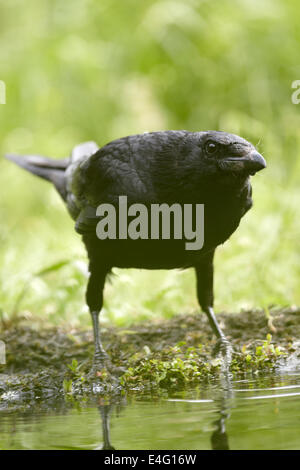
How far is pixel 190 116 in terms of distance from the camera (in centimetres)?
952

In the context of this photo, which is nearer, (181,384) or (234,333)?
(181,384)

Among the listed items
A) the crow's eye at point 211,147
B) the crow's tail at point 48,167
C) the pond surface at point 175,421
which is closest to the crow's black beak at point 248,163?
the crow's eye at point 211,147

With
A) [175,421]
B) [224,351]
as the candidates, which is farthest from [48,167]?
[175,421]

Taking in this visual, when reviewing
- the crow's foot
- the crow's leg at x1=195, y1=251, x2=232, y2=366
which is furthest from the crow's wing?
the crow's foot

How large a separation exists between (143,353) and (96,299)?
0.51 metres

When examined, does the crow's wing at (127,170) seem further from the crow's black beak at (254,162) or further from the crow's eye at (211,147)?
the crow's black beak at (254,162)

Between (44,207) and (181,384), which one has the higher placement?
(44,207)

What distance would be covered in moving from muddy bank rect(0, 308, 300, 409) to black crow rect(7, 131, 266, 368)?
147 millimetres

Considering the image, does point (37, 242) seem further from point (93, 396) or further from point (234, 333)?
Result: point (93, 396)

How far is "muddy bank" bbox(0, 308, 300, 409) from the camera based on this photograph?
11.9 ft

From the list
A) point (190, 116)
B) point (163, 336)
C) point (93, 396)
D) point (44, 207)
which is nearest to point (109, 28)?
point (190, 116)

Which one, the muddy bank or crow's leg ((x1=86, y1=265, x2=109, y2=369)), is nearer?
the muddy bank

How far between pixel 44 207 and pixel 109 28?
275cm

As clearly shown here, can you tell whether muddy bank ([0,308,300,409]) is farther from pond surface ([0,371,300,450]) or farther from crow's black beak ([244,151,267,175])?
crow's black beak ([244,151,267,175])
